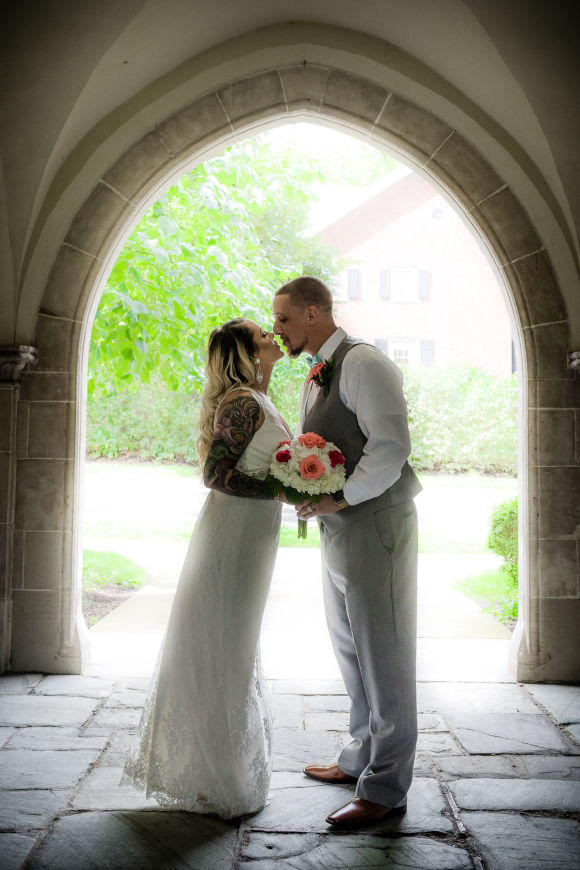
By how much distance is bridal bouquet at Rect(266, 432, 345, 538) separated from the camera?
8.30 ft

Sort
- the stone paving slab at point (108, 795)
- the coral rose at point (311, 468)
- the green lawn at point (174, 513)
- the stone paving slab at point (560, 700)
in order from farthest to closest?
1. the green lawn at point (174, 513)
2. the stone paving slab at point (560, 700)
3. the stone paving slab at point (108, 795)
4. the coral rose at point (311, 468)

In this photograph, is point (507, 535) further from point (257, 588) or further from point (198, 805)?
point (198, 805)

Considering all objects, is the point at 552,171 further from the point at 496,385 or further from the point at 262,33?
the point at 496,385

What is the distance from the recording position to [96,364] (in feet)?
20.5

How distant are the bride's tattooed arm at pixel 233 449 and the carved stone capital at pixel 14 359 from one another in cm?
210

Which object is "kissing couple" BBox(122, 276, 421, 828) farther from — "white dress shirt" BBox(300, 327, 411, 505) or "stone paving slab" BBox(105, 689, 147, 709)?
"stone paving slab" BBox(105, 689, 147, 709)

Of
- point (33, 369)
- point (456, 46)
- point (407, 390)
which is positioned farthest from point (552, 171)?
point (407, 390)

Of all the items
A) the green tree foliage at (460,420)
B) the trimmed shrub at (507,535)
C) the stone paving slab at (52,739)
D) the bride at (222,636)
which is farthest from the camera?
the green tree foliage at (460,420)

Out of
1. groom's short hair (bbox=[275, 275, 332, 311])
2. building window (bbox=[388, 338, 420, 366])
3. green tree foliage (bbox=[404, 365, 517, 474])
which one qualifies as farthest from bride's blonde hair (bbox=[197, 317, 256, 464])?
building window (bbox=[388, 338, 420, 366])

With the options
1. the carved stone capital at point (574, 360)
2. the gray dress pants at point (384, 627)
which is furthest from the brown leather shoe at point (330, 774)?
the carved stone capital at point (574, 360)

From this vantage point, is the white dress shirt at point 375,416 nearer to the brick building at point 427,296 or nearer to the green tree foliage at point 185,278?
the green tree foliage at point 185,278

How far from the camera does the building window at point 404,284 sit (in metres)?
18.1

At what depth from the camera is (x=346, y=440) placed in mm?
2760

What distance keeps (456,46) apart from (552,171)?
2.92ft
